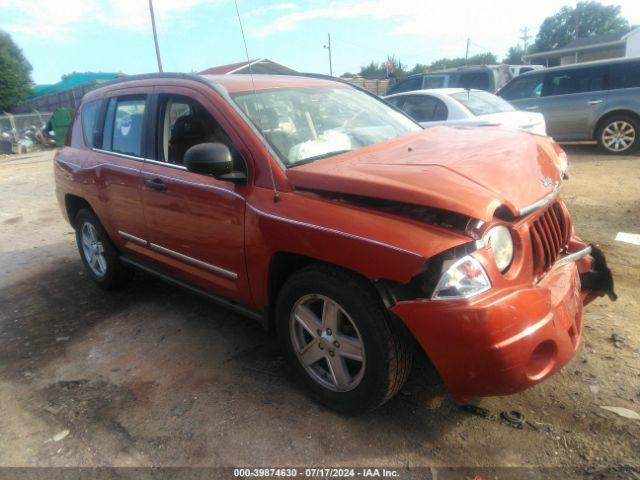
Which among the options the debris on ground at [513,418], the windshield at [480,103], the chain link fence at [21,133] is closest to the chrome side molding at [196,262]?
the debris on ground at [513,418]

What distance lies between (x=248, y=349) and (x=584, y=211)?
175 inches

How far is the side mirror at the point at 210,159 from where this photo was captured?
266cm

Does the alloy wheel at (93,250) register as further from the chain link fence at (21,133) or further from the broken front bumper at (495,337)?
the chain link fence at (21,133)

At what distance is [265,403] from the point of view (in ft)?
9.23

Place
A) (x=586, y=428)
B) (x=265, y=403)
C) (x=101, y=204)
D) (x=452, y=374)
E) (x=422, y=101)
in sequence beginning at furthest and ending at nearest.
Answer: (x=422, y=101) < (x=101, y=204) < (x=265, y=403) < (x=586, y=428) < (x=452, y=374)

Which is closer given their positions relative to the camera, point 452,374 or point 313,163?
point 452,374

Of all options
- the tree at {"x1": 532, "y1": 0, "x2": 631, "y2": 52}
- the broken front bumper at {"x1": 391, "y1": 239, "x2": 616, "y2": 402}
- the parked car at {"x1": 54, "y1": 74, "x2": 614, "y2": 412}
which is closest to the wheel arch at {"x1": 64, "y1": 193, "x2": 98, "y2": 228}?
the parked car at {"x1": 54, "y1": 74, "x2": 614, "y2": 412}

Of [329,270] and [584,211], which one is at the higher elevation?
[329,270]

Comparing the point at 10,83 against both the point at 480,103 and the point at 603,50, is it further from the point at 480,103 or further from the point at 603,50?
the point at 603,50

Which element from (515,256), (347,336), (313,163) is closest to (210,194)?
(313,163)

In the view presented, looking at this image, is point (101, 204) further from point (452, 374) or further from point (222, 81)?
point (452, 374)

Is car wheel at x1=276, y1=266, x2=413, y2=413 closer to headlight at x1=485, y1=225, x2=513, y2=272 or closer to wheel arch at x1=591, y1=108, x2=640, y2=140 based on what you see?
headlight at x1=485, y1=225, x2=513, y2=272

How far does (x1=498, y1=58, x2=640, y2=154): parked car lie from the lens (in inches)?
360

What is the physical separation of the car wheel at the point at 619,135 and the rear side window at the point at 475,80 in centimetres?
400
